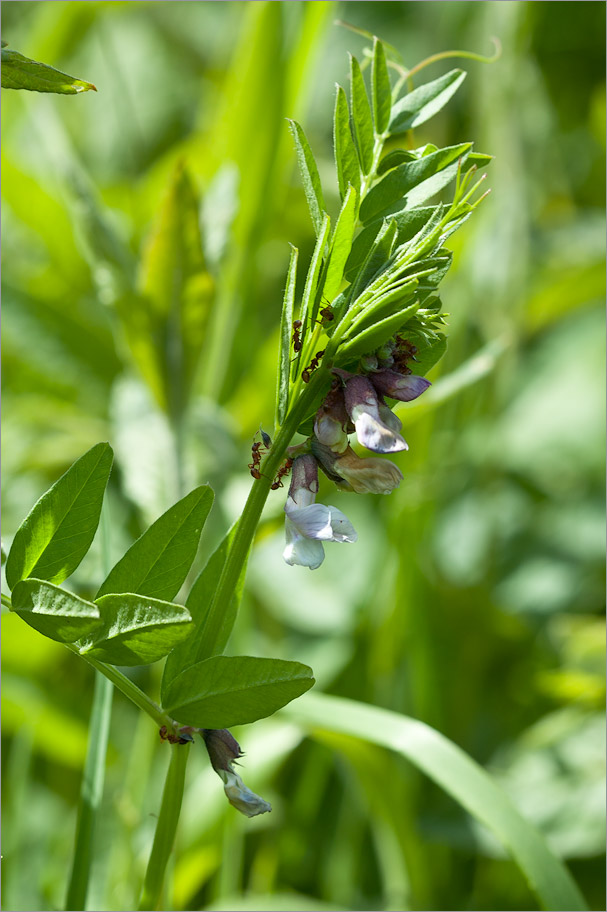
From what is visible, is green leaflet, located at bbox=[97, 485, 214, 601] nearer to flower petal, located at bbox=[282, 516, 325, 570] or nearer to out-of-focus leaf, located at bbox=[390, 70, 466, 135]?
flower petal, located at bbox=[282, 516, 325, 570]

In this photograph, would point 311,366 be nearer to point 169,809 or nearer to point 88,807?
point 169,809

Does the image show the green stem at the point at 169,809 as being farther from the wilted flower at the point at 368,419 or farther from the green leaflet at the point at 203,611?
the wilted flower at the point at 368,419

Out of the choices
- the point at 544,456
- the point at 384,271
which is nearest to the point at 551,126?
the point at 544,456

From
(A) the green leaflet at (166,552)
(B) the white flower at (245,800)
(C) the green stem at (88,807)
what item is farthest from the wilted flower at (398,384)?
(C) the green stem at (88,807)

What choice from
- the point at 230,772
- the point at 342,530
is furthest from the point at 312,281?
the point at 230,772

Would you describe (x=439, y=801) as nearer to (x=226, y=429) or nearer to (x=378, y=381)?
(x=226, y=429)

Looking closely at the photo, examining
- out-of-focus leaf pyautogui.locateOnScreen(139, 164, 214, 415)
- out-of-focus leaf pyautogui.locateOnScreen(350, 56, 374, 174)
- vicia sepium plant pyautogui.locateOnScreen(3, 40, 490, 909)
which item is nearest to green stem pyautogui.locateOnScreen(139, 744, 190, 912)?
vicia sepium plant pyautogui.locateOnScreen(3, 40, 490, 909)
